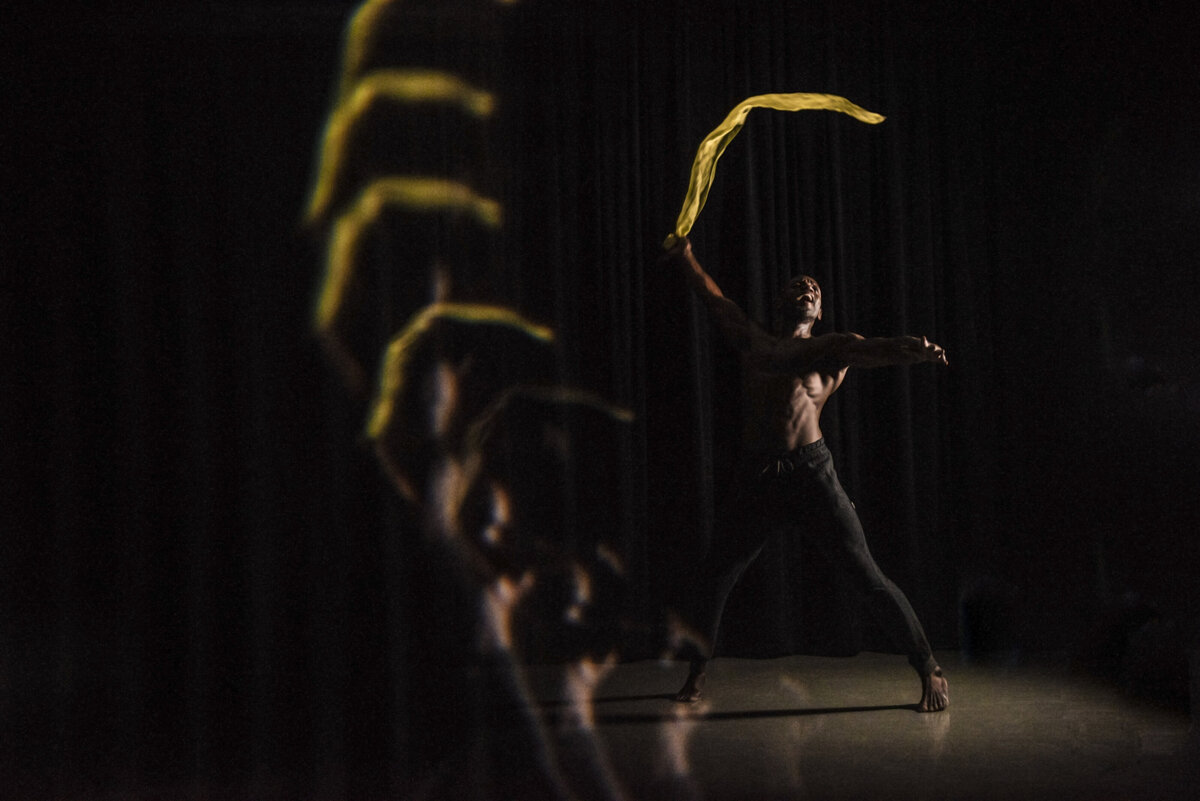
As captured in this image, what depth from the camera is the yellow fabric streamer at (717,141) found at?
11.4ft

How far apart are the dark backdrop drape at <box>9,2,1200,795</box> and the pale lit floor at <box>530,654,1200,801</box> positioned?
1.60 ft

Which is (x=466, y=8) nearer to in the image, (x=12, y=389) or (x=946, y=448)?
(x=12, y=389)

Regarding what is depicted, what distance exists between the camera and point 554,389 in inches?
180

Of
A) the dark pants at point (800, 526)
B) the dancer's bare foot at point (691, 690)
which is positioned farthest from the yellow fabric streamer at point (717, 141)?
the dancer's bare foot at point (691, 690)

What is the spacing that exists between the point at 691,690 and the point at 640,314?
1.73m

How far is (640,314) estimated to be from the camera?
15.2 feet

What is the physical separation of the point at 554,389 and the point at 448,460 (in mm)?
575

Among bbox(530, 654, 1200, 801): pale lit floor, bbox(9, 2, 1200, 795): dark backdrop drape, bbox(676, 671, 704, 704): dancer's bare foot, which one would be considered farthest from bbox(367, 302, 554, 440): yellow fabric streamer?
bbox(676, 671, 704, 704): dancer's bare foot

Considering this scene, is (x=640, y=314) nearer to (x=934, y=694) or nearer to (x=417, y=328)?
(x=417, y=328)

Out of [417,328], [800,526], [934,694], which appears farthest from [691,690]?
[417,328]

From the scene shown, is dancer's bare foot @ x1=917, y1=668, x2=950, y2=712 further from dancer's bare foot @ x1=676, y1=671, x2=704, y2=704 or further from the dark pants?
dancer's bare foot @ x1=676, y1=671, x2=704, y2=704

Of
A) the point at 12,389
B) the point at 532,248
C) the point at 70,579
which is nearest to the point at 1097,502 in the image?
the point at 532,248

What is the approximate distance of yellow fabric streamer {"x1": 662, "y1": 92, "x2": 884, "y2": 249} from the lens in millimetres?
3482

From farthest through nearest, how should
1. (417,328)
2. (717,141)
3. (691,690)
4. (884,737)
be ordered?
(417,328)
(691,690)
(717,141)
(884,737)
